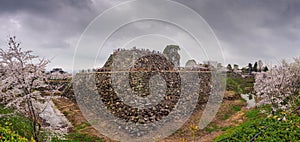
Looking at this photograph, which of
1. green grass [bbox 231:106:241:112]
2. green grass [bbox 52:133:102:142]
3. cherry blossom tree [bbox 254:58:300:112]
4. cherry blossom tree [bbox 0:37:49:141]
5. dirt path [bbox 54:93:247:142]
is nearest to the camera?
cherry blossom tree [bbox 0:37:49:141]

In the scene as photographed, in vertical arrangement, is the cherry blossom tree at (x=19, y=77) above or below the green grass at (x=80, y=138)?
above

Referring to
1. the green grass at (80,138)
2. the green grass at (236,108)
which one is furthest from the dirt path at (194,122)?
the green grass at (80,138)

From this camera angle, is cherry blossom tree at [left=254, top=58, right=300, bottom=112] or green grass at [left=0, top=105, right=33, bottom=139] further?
cherry blossom tree at [left=254, top=58, right=300, bottom=112]

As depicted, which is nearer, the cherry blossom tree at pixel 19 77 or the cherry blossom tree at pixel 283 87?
the cherry blossom tree at pixel 19 77

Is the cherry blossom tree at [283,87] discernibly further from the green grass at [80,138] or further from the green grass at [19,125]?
the green grass at [19,125]

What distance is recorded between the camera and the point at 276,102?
15.6 m

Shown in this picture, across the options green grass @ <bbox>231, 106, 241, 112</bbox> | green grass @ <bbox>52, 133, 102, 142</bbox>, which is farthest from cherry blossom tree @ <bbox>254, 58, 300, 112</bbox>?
green grass @ <bbox>52, 133, 102, 142</bbox>

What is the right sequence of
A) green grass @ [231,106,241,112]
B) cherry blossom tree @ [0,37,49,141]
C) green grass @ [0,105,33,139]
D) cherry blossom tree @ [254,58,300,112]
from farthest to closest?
green grass @ [231,106,241,112], cherry blossom tree @ [254,58,300,112], green grass @ [0,105,33,139], cherry blossom tree @ [0,37,49,141]

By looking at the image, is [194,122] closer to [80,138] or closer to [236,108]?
[236,108]

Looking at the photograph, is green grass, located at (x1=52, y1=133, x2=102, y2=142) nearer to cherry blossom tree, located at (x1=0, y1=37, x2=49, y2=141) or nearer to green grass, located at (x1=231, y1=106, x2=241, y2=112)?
cherry blossom tree, located at (x1=0, y1=37, x2=49, y2=141)

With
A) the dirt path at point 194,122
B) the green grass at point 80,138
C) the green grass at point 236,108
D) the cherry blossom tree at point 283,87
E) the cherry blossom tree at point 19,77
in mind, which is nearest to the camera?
the cherry blossom tree at point 19,77

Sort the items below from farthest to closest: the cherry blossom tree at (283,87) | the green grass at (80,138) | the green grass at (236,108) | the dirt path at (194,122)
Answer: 1. the green grass at (236,108)
2. the cherry blossom tree at (283,87)
3. the dirt path at (194,122)
4. the green grass at (80,138)

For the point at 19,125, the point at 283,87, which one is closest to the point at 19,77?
the point at 19,125

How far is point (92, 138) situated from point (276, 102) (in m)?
10.2
